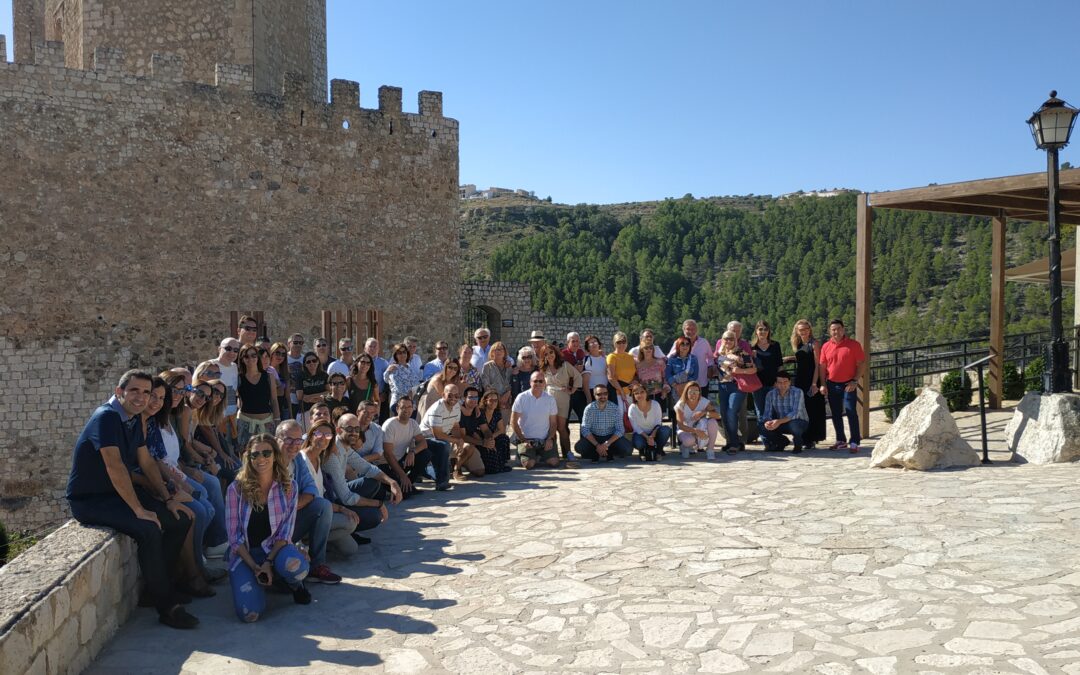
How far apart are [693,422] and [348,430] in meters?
4.05

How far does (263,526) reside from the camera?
4484mm

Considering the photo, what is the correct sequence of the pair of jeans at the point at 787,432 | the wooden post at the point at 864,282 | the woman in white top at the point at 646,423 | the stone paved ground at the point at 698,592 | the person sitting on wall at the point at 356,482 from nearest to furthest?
the stone paved ground at the point at 698,592 < the person sitting on wall at the point at 356,482 < the woman in white top at the point at 646,423 < the pair of jeans at the point at 787,432 < the wooden post at the point at 864,282

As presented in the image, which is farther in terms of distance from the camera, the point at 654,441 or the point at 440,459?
the point at 654,441

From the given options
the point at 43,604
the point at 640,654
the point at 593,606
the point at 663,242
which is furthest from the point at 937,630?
the point at 663,242

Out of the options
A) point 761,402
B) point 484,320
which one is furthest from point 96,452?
point 484,320

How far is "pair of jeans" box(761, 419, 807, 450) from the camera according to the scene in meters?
8.70

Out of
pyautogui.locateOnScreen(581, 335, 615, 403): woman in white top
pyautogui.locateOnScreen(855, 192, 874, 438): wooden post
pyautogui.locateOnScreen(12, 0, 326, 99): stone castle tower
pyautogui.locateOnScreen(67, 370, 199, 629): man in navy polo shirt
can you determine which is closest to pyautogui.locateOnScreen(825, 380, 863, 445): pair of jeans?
pyautogui.locateOnScreen(855, 192, 874, 438): wooden post

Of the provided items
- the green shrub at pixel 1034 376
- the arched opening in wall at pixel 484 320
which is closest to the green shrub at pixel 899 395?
the green shrub at pixel 1034 376

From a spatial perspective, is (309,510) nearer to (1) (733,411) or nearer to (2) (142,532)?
(2) (142,532)

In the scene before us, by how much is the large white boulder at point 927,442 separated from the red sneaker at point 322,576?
499 cm

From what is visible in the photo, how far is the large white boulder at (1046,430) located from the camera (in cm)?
707

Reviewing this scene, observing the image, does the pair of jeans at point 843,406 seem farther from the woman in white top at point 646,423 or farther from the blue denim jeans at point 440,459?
the blue denim jeans at point 440,459

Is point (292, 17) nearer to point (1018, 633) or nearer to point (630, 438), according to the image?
point (630, 438)

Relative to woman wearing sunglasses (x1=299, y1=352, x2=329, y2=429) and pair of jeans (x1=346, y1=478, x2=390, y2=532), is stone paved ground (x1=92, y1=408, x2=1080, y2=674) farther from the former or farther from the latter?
woman wearing sunglasses (x1=299, y1=352, x2=329, y2=429)
